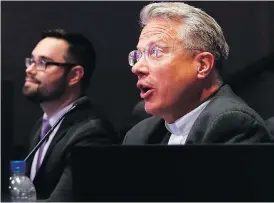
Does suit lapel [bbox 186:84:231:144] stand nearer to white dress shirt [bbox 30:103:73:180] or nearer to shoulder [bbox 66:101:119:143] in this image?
shoulder [bbox 66:101:119:143]

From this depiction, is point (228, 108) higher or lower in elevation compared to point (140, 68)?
lower

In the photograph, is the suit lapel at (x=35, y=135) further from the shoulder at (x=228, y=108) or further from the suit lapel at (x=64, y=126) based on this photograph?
the shoulder at (x=228, y=108)

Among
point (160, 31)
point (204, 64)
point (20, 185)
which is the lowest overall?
point (20, 185)

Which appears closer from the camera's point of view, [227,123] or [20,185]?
[227,123]

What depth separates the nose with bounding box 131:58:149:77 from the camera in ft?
8.67

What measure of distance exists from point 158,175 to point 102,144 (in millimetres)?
299

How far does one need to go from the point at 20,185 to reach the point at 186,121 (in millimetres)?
704

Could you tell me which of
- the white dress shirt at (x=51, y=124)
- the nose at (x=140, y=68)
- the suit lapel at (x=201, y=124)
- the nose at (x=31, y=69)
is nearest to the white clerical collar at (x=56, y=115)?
the white dress shirt at (x=51, y=124)

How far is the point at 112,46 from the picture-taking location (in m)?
2.70

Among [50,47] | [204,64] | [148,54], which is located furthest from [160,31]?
[50,47]

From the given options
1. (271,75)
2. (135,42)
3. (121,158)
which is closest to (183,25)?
(135,42)

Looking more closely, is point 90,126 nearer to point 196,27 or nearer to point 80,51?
point 80,51

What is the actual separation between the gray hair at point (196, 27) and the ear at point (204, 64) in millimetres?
19

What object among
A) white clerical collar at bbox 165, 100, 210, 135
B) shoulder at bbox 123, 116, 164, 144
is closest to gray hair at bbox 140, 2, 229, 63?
white clerical collar at bbox 165, 100, 210, 135
